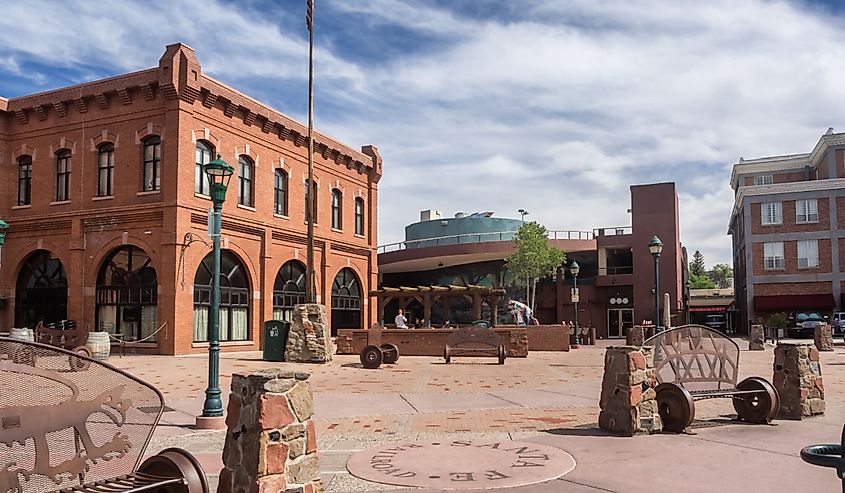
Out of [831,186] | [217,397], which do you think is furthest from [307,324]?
[831,186]

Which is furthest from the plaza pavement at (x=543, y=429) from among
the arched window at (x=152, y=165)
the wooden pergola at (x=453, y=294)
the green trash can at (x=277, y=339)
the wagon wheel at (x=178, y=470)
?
the arched window at (x=152, y=165)

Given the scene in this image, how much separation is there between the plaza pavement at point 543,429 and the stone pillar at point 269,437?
1.42 m

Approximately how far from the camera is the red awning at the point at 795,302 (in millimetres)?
48219

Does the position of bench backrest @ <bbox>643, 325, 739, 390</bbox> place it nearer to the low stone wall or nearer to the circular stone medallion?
the circular stone medallion

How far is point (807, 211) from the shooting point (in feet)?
163

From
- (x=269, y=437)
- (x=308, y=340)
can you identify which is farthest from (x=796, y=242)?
(x=269, y=437)

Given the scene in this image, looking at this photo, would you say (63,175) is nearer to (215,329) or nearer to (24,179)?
(24,179)

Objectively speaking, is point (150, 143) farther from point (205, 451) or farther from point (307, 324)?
point (205, 451)

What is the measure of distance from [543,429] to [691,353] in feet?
8.00

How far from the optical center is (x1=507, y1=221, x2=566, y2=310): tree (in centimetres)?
4959

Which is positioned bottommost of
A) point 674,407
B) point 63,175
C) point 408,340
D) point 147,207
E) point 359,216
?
point 408,340

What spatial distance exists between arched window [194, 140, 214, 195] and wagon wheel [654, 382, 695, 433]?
913 inches

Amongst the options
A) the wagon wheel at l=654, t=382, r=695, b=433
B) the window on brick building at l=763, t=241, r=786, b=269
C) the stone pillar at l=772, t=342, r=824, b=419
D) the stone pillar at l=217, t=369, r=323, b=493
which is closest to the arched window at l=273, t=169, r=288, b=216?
the stone pillar at l=772, t=342, r=824, b=419

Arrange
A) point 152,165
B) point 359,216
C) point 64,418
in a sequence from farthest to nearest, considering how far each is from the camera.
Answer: point 359,216
point 152,165
point 64,418
